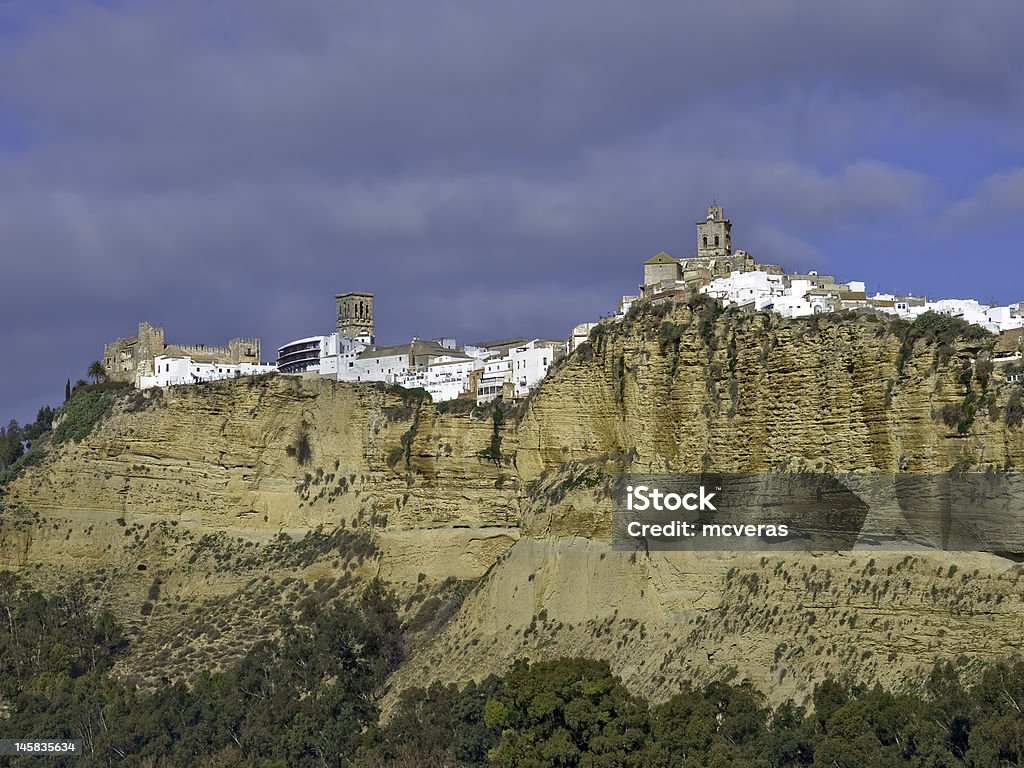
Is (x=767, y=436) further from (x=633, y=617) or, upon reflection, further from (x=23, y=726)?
(x=23, y=726)

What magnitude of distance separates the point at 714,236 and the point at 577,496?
21.1 meters

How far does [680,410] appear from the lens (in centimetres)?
6488

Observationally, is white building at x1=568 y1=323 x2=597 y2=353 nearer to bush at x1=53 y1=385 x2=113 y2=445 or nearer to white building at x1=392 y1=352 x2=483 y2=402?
white building at x1=392 y1=352 x2=483 y2=402

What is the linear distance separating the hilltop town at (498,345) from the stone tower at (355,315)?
49 millimetres

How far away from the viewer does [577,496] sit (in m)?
68.0

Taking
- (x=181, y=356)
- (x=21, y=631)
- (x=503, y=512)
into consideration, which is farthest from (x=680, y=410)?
(x=181, y=356)

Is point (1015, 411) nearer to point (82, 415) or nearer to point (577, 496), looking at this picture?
point (577, 496)

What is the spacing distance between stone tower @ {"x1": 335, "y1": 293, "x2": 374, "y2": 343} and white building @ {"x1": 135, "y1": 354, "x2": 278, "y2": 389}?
6257 millimetres

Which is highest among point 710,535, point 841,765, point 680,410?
point 680,410

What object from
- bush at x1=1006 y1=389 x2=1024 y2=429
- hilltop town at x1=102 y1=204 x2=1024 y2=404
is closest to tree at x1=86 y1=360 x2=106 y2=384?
hilltop town at x1=102 y1=204 x2=1024 y2=404

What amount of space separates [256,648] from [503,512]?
33.5ft

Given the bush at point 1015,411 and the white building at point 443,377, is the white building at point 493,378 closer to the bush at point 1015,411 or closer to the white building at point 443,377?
the white building at point 443,377

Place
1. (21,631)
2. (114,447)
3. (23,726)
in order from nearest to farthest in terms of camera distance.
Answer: (23,726) → (21,631) → (114,447)

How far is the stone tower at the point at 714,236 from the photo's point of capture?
85375 mm
